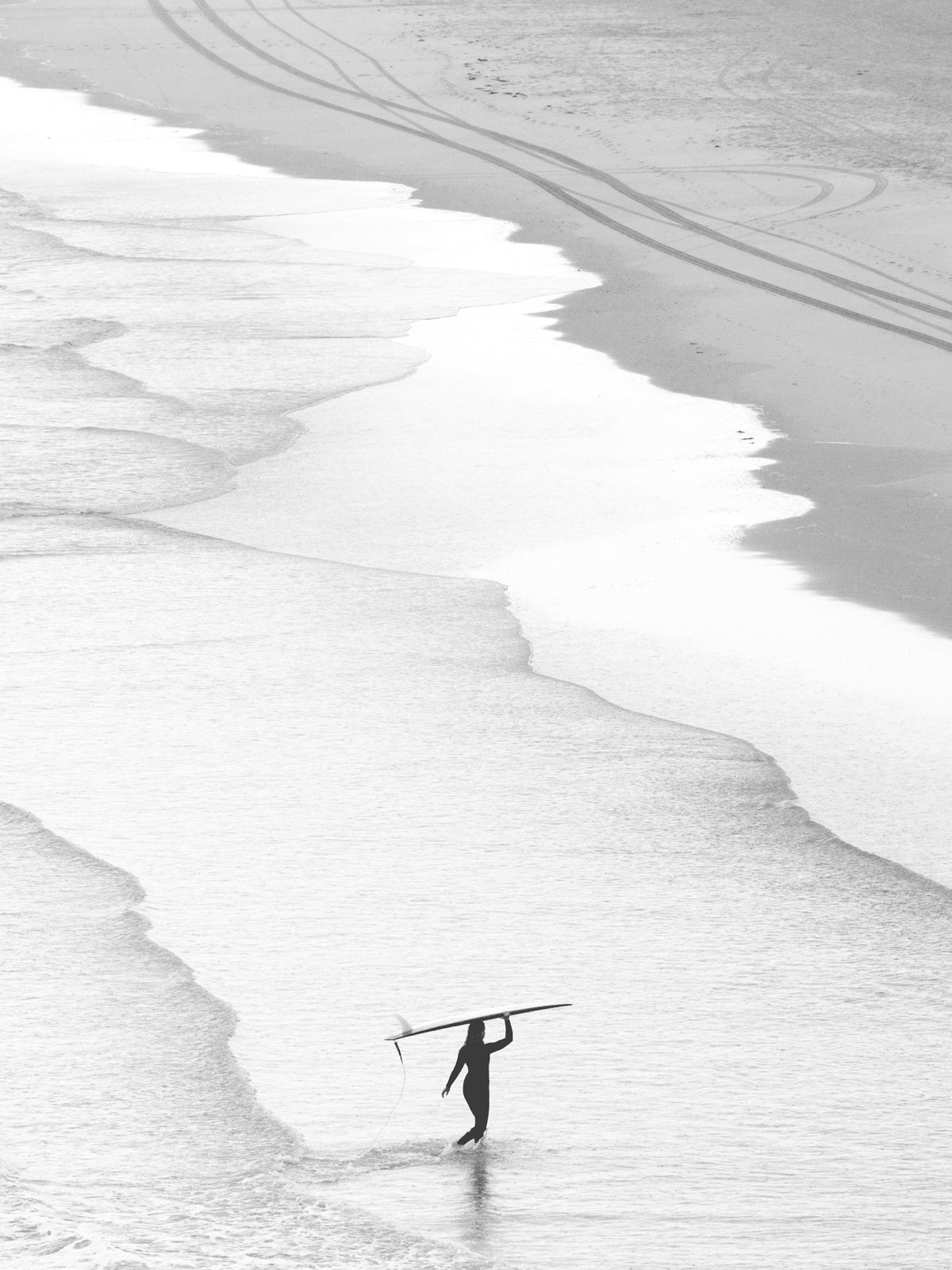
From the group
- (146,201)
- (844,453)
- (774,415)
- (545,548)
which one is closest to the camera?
(545,548)

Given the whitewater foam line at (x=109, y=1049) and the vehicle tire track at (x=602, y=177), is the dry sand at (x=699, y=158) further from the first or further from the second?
the whitewater foam line at (x=109, y=1049)

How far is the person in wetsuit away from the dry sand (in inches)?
164

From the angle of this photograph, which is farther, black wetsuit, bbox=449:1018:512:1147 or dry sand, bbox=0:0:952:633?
dry sand, bbox=0:0:952:633

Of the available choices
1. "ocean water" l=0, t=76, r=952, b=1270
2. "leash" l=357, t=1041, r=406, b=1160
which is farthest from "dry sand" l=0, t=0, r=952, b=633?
"leash" l=357, t=1041, r=406, b=1160

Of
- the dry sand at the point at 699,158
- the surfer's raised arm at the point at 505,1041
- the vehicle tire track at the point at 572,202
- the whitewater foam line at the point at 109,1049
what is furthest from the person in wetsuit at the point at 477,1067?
the vehicle tire track at the point at 572,202

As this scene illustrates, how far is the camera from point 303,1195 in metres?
4.39

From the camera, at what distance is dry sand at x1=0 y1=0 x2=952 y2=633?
1025 cm

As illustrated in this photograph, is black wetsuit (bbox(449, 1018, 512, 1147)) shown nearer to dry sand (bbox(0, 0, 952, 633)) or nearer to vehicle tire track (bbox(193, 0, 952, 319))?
dry sand (bbox(0, 0, 952, 633))

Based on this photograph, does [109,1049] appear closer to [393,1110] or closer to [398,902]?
[393,1110]

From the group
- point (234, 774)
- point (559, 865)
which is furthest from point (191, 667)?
point (559, 865)

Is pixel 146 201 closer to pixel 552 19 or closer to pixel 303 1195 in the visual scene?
pixel 552 19

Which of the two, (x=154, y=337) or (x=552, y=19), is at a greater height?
(x=552, y=19)

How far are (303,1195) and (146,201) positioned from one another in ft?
42.6

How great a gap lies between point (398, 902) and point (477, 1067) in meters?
1.34
